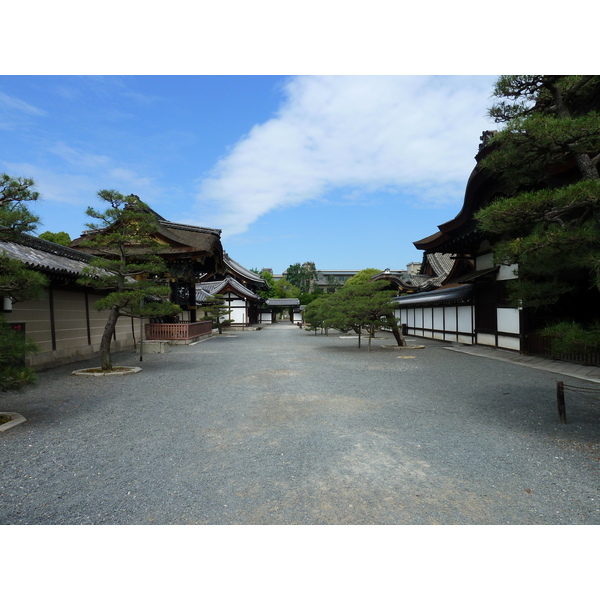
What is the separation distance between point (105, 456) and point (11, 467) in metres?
0.87

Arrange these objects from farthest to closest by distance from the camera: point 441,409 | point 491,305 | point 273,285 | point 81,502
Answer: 1. point 273,285
2. point 491,305
3. point 441,409
4. point 81,502

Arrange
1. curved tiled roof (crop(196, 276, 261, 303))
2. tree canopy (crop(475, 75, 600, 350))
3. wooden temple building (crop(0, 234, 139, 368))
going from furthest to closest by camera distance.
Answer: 1. curved tiled roof (crop(196, 276, 261, 303))
2. wooden temple building (crop(0, 234, 139, 368))
3. tree canopy (crop(475, 75, 600, 350))

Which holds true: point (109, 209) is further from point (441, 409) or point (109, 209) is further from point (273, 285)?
point (273, 285)

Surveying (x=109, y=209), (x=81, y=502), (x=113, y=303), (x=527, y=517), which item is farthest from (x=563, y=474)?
(x=109, y=209)

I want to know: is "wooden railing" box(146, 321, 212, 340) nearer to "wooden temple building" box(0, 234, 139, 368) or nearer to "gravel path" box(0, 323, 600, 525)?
"wooden temple building" box(0, 234, 139, 368)

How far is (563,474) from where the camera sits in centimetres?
344

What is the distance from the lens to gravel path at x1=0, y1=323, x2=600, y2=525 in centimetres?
285

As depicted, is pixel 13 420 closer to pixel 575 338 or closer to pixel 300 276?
pixel 575 338

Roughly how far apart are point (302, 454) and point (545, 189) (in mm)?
4354

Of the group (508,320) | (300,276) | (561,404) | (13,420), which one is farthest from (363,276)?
(13,420)

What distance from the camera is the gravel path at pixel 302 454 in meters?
2.85

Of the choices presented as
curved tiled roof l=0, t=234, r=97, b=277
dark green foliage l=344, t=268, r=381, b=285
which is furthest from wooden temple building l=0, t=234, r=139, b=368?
dark green foliage l=344, t=268, r=381, b=285

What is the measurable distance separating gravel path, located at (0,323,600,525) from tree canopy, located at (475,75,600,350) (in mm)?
2173

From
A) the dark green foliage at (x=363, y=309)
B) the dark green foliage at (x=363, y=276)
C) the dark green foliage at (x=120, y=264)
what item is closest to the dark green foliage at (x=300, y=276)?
the dark green foliage at (x=363, y=276)
